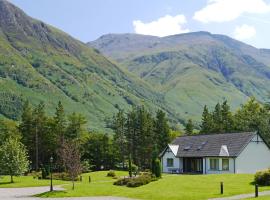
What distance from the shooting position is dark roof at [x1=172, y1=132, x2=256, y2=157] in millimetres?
74250

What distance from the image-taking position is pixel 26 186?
68.4 m

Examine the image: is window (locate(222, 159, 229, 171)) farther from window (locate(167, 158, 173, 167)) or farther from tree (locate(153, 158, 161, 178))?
tree (locate(153, 158, 161, 178))

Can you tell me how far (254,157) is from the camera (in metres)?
74.8

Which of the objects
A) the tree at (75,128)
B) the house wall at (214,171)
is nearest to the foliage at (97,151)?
the tree at (75,128)

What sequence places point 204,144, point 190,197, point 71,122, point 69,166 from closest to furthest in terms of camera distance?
point 190,197 < point 69,166 < point 204,144 < point 71,122

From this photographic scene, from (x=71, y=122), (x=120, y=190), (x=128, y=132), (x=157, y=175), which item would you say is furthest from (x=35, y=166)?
(x=120, y=190)

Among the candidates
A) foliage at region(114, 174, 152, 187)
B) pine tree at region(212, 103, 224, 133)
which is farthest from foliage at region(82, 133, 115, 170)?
foliage at region(114, 174, 152, 187)

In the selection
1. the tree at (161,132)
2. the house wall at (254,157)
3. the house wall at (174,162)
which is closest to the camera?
the house wall at (254,157)

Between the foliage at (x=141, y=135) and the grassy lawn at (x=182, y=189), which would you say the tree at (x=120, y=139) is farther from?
the grassy lawn at (x=182, y=189)

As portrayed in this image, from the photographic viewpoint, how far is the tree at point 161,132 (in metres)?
112

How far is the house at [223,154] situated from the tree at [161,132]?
26.1 metres

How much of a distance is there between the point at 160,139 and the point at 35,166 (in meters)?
30.3

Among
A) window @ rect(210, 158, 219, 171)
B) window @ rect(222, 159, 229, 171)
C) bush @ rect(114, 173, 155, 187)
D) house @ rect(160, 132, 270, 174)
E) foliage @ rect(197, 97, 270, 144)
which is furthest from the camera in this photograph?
foliage @ rect(197, 97, 270, 144)

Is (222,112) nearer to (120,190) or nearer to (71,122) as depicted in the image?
(71,122)
